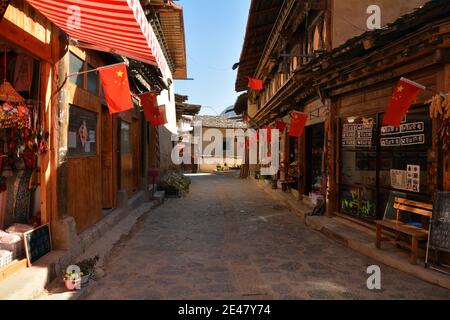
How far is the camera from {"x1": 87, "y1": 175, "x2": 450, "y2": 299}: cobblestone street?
14.6ft

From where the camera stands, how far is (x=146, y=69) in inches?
389

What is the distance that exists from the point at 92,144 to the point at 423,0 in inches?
370

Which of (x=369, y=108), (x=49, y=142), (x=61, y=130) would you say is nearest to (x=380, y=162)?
(x=369, y=108)

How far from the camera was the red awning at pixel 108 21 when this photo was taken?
3551 millimetres

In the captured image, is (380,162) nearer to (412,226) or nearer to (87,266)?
(412,226)

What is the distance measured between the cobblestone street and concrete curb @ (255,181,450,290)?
0.14 meters

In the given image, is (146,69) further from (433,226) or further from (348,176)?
(433,226)

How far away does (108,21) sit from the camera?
3.81m

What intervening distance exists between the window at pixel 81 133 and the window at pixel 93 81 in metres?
0.48

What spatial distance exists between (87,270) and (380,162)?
19.5 feet

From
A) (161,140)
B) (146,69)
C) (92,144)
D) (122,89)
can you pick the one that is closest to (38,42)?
(122,89)


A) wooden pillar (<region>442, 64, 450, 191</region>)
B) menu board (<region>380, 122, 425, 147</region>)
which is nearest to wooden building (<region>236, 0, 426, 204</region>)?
menu board (<region>380, 122, 425, 147</region>)

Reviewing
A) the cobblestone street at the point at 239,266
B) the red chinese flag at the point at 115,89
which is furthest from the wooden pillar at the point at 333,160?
the red chinese flag at the point at 115,89

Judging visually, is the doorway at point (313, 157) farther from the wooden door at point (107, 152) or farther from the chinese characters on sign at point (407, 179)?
the wooden door at point (107, 152)
